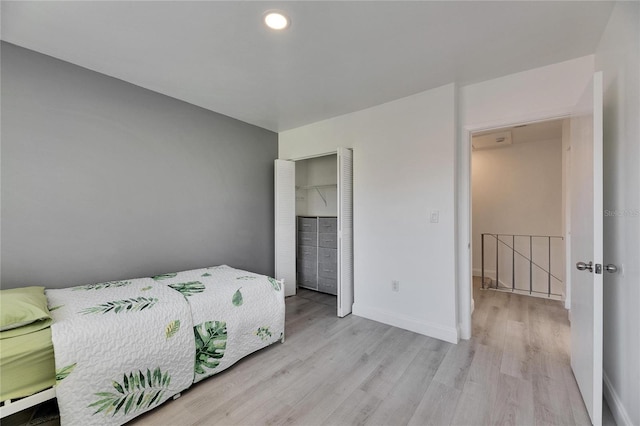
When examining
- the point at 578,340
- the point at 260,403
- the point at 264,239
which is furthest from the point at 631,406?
the point at 264,239

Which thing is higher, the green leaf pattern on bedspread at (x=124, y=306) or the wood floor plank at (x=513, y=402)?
the green leaf pattern on bedspread at (x=124, y=306)

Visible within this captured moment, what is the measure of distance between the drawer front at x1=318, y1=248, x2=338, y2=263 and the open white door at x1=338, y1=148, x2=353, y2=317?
23.5 inches

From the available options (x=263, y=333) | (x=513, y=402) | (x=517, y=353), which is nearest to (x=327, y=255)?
(x=263, y=333)

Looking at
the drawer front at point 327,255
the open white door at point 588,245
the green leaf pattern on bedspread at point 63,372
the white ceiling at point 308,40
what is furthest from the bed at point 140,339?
the open white door at point 588,245

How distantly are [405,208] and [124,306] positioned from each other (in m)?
2.54

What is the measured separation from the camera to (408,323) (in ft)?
9.22

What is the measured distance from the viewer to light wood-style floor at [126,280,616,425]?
63.8 inches

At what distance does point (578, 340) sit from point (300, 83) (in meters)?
3.01

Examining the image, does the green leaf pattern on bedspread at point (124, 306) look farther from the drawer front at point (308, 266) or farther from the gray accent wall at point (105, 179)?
the drawer front at point (308, 266)

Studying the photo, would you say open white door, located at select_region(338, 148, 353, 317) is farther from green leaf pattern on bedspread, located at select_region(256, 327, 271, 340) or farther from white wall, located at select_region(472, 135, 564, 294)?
white wall, located at select_region(472, 135, 564, 294)

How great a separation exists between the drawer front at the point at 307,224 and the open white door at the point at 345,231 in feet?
3.11

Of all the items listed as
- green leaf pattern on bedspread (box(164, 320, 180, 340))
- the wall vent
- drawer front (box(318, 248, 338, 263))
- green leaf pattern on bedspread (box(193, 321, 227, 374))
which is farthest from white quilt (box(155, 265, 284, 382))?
the wall vent

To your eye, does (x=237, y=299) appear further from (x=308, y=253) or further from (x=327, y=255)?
(x=308, y=253)

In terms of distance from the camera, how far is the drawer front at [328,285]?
396cm
